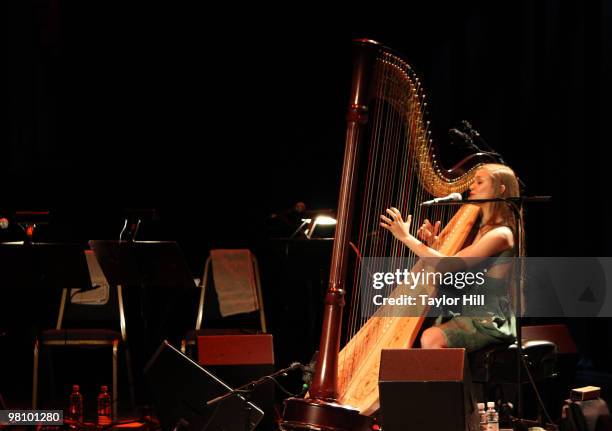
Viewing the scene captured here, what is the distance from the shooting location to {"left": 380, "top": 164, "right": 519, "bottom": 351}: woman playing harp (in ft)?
13.0

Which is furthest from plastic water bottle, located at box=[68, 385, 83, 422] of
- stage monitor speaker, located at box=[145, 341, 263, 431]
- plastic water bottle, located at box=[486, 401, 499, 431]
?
plastic water bottle, located at box=[486, 401, 499, 431]

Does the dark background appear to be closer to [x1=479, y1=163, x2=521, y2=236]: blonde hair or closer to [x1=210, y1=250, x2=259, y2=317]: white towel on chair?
[x1=210, y1=250, x2=259, y2=317]: white towel on chair

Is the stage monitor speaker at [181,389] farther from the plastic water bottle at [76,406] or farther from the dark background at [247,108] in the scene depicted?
the dark background at [247,108]

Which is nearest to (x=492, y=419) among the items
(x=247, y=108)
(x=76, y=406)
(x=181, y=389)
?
(x=181, y=389)

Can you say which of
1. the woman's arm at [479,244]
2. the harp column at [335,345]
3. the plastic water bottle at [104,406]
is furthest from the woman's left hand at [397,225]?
the plastic water bottle at [104,406]

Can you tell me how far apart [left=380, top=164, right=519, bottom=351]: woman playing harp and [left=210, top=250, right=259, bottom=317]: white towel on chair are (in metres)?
1.92

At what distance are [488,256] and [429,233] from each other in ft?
0.96

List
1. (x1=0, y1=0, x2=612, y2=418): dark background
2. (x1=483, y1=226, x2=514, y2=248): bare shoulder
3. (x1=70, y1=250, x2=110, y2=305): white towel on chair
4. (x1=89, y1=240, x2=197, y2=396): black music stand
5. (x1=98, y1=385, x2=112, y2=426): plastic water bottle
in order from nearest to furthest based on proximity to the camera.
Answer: (x1=483, y1=226, x2=514, y2=248): bare shoulder
(x1=89, y1=240, x2=197, y2=396): black music stand
(x1=98, y1=385, x2=112, y2=426): plastic water bottle
(x1=70, y1=250, x2=110, y2=305): white towel on chair
(x1=0, y1=0, x2=612, y2=418): dark background

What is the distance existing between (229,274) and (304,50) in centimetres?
190

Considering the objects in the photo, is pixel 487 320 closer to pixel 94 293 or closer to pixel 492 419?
pixel 492 419

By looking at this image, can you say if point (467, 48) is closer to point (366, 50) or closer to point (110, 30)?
point (110, 30)

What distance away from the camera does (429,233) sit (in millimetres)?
4008

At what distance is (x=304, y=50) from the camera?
6.57 metres

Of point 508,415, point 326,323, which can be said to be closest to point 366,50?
point 326,323
